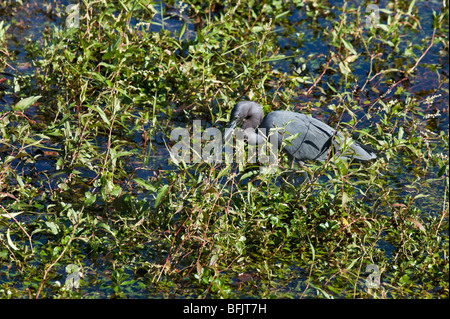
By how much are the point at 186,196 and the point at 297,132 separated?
1.32 meters

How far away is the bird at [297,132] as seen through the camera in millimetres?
4184

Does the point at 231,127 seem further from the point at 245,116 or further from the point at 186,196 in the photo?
the point at 186,196

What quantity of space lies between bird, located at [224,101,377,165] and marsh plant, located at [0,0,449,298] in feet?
0.46

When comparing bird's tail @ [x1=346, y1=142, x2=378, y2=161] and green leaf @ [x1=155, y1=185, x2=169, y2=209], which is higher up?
green leaf @ [x1=155, y1=185, x2=169, y2=209]

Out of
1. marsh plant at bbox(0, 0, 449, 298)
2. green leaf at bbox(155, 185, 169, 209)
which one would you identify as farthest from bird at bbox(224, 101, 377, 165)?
green leaf at bbox(155, 185, 169, 209)

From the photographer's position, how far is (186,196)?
3.21m

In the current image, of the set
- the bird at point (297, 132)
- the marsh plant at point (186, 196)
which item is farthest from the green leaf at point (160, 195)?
the bird at point (297, 132)

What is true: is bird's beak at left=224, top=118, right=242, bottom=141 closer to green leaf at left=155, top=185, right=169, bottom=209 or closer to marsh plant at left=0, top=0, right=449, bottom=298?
marsh plant at left=0, top=0, right=449, bottom=298

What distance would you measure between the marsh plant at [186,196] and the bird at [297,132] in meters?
0.14

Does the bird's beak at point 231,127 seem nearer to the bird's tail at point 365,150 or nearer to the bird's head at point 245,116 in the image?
the bird's head at point 245,116

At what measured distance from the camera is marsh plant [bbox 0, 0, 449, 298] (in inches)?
124
